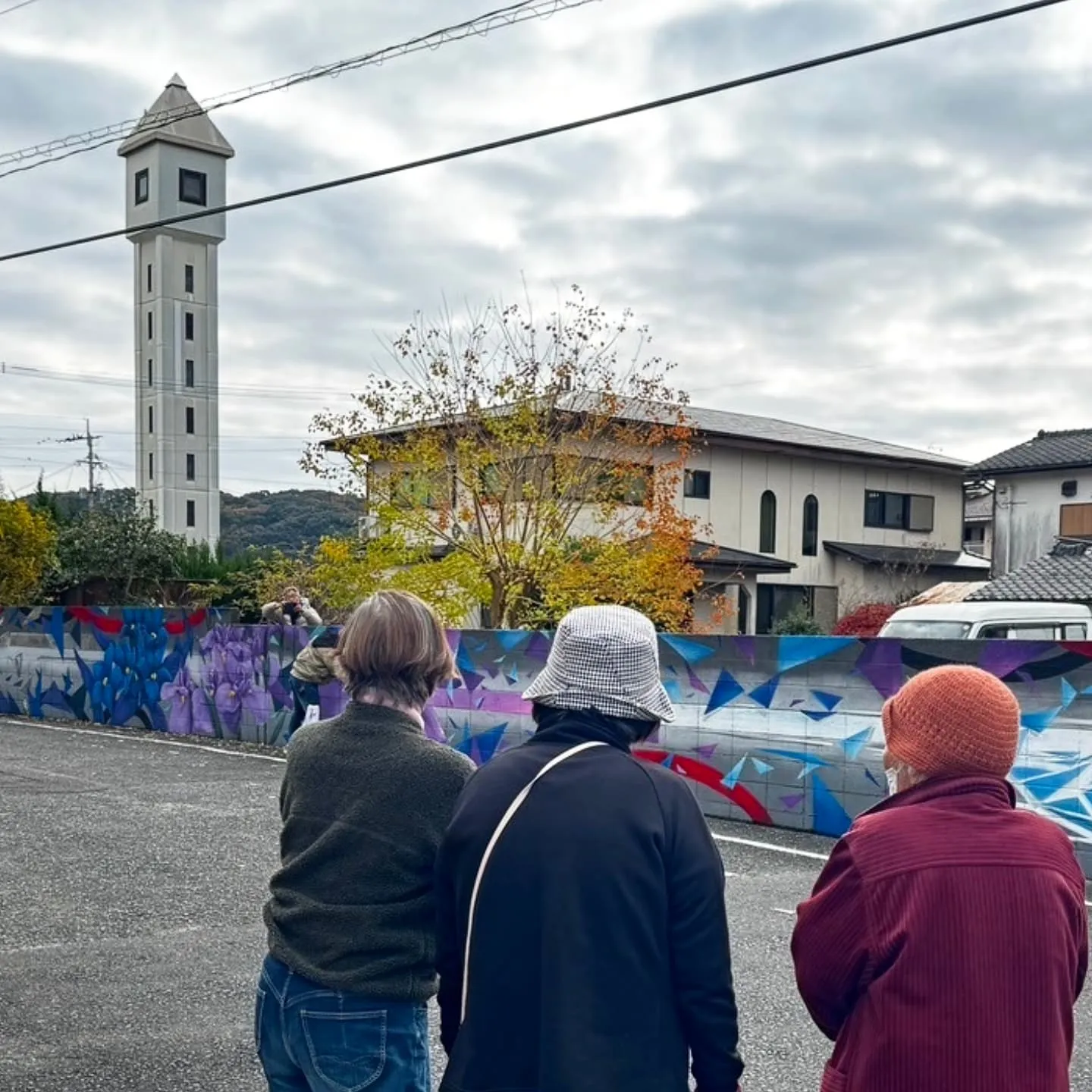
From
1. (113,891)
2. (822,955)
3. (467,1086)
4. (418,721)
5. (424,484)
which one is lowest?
(113,891)

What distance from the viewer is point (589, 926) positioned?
7.79 ft

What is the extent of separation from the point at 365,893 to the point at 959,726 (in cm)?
130

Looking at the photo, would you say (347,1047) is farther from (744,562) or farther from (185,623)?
(744,562)

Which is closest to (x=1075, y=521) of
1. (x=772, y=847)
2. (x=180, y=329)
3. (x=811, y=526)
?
(x=811, y=526)

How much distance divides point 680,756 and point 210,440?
193 ft

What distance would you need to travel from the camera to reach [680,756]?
10.8 meters

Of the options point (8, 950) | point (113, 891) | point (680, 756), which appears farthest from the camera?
point (680, 756)

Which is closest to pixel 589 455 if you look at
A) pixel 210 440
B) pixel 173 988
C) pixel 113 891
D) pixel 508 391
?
pixel 508 391

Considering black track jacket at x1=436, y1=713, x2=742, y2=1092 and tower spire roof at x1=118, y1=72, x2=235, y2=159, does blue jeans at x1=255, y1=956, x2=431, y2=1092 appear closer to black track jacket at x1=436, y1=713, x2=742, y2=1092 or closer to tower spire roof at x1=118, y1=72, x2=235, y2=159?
black track jacket at x1=436, y1=713, x2=742, y2=1092

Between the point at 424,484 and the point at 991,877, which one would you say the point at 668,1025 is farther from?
the point at 424,484

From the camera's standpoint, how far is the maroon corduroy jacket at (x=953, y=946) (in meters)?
2.38

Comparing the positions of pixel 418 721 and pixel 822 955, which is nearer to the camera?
pixel 822 955

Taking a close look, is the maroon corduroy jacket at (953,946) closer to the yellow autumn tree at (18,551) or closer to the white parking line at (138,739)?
the white parking line at (138,739)

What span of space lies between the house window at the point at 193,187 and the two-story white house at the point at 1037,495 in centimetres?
4033
